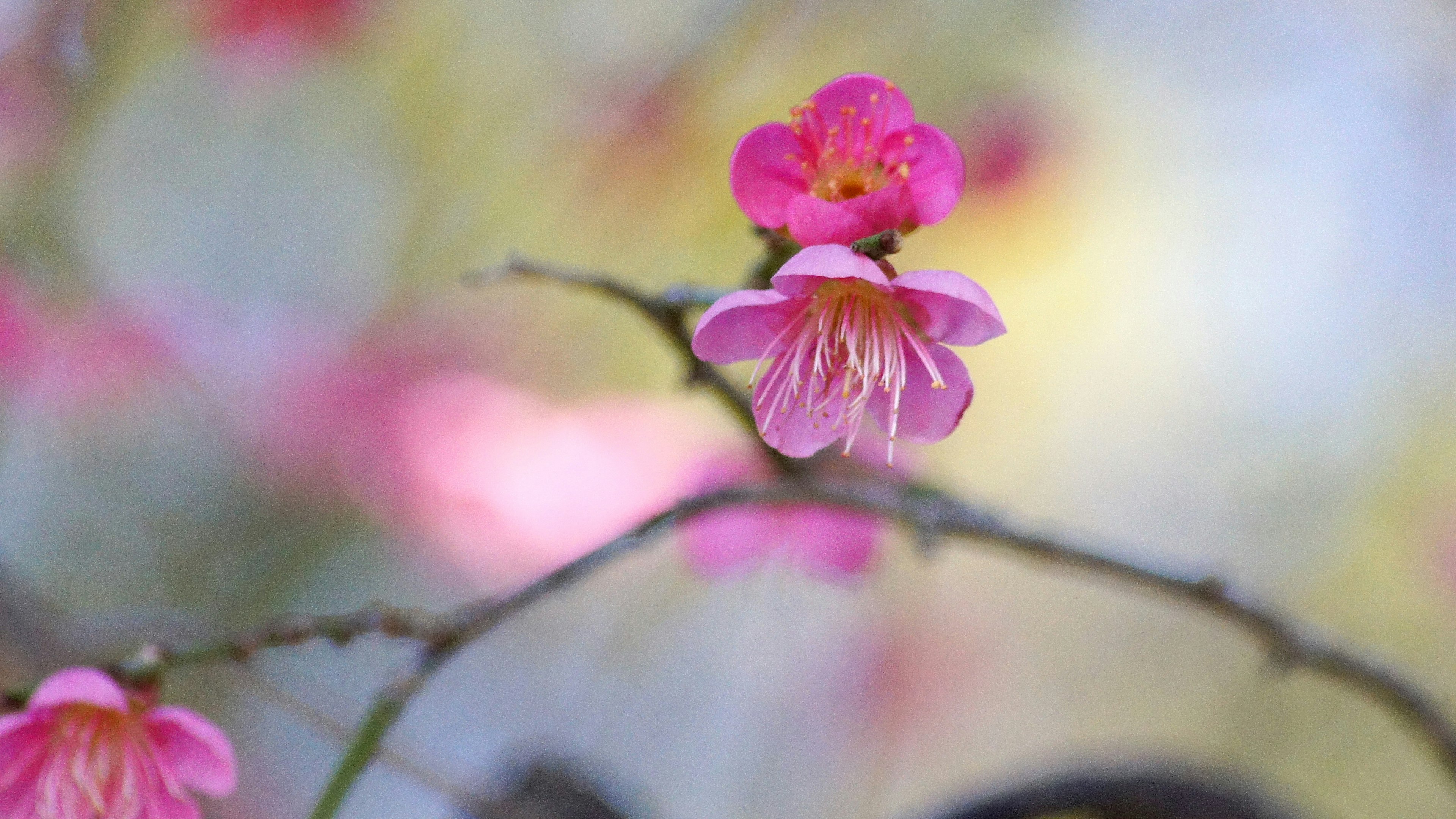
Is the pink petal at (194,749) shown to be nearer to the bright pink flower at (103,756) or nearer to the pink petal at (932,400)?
the bright pink flower at (103,756)

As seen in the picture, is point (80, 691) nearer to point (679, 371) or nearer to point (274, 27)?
point (679, 371)

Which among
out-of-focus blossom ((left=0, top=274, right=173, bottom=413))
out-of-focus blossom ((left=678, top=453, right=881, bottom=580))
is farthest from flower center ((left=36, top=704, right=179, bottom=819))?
out-of-focus blossom ((left=0, top=274, right=173, bottom=413))

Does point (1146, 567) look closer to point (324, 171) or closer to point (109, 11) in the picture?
point (109, 11)

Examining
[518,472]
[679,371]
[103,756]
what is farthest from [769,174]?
[518,472]

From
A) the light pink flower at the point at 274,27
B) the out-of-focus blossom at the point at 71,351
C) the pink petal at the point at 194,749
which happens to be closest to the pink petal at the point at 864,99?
the pink petal at the point at 194,749

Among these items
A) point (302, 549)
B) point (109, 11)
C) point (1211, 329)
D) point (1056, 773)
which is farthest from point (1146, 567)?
point (1211, 329)

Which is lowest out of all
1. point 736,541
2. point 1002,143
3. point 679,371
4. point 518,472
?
point 736,541
